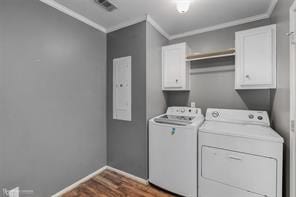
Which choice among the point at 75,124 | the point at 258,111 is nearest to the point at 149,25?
the point at 75,124

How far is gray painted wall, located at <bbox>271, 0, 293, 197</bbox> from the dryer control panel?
182 millimetres

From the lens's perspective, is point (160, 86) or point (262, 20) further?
point (160, 86)

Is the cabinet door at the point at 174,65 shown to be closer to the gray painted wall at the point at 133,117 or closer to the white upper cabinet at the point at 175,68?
the white upper cabinet at the point at 175,68

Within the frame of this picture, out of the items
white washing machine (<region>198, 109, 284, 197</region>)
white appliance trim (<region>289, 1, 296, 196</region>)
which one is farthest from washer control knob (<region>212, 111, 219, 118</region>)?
white appliance trim (<region>289, 1, 296, 196</region>)

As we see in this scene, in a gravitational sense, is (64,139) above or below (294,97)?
below

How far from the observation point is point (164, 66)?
8.24ft

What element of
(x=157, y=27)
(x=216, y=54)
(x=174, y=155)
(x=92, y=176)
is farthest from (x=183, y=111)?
(x=92, y=176)

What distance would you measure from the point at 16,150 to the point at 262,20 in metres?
3.64

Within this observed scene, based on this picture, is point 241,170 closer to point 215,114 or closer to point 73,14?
point 215,114

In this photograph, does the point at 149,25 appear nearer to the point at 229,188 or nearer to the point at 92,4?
the point at 92,4

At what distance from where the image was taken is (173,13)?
2.06m

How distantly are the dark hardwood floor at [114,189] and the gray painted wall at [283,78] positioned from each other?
1.51 meters

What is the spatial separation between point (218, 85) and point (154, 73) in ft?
3.73

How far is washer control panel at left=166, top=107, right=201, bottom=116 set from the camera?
2383 millimetres
